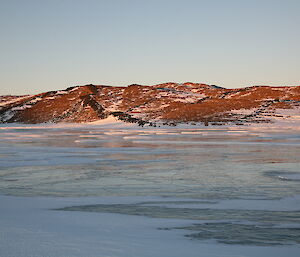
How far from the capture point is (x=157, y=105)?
136 metres

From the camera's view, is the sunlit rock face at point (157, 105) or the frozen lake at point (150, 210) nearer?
the frozen lake at point (150, 210)

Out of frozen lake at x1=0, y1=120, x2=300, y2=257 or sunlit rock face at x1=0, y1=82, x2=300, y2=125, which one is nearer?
frozen lake at x1=0, y1=120, x2=300, y2=257

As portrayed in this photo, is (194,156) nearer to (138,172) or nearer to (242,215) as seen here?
(138,172)

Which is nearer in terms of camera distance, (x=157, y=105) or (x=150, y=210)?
(x=150, y=210)

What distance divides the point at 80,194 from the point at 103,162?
25.5ft

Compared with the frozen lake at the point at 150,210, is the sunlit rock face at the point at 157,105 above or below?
above

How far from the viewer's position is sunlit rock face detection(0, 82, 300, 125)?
107 metres

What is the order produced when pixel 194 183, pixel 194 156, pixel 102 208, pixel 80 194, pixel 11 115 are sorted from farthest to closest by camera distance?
1. pixel 11 115
2. pixel 194 156
3. pixel 194 183
4. pixel 80 194
5. pixel 102 208

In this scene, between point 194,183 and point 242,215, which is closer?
point 242,215

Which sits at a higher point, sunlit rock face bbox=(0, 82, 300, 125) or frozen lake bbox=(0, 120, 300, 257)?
sunlit rock face bbox=(0, 82, 300, 125)

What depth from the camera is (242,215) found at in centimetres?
879

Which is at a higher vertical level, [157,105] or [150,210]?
[157,105]

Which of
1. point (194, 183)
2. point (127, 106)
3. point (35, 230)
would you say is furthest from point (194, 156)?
point (127, 106)

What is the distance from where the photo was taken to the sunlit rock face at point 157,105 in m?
107
